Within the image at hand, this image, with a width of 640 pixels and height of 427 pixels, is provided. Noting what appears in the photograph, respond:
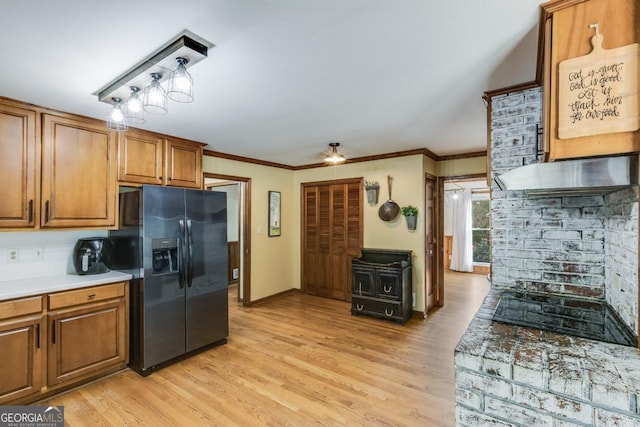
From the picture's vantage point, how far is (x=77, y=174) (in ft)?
8.70

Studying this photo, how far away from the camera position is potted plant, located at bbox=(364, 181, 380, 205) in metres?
4.52

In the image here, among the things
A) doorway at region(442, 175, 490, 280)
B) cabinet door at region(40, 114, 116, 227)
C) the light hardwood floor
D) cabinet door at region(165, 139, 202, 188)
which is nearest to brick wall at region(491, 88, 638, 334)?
the light hardwood floor

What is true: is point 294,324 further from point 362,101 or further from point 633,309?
point 633,309

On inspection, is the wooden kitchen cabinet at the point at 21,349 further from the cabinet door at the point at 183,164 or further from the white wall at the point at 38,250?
the cabinet door at the point at 183,164

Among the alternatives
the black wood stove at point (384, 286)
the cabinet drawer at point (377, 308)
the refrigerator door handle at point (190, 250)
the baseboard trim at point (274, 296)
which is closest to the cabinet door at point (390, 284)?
the black wood stove at point (384, 286)

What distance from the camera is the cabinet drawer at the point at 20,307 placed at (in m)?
2.13

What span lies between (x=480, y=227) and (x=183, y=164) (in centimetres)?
711

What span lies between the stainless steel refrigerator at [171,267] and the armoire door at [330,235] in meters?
2.14

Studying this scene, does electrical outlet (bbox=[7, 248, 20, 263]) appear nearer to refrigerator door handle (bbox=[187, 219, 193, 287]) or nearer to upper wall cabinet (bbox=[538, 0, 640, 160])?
refrigerator door handle (bbox=[187, 219, 193, 287])

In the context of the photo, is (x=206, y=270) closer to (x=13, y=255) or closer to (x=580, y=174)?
(x=13, y=255)

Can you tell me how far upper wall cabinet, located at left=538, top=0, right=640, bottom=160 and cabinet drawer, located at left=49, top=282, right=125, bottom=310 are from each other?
10.7 ft

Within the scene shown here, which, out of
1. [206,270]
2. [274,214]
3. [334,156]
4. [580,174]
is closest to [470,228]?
[274,214]

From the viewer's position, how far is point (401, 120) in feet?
9.38

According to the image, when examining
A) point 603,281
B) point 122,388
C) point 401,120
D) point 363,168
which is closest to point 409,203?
point 363,168
